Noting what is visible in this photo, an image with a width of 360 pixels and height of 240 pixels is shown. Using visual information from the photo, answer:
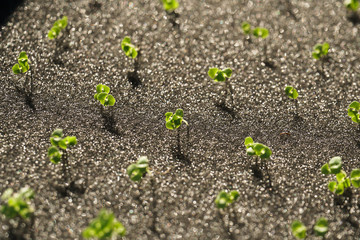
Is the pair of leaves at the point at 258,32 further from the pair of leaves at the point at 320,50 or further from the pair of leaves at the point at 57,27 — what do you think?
the pair of leaves at the point at 57,27

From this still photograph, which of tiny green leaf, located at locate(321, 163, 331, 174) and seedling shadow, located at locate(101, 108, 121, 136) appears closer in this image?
tiny green leaf, located at locate(321, 163, 331, 174)

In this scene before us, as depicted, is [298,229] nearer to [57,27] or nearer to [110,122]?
[110,122]

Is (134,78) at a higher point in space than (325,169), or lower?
higher

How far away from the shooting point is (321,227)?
110cm

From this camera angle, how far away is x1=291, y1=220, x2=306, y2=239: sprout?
108cm

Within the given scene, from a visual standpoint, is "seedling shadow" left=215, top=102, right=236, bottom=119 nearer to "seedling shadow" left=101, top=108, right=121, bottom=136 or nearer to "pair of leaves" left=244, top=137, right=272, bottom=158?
"pair of leaves" left=244, top=137, right=272, bottom=158

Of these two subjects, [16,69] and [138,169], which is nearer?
[138,169]

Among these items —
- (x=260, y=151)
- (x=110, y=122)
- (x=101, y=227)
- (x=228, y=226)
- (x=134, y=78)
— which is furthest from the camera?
(x=134, y=78)

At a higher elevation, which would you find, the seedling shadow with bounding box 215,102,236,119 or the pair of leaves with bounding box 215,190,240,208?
the seedling shadow with bounding box 215,102,236,119

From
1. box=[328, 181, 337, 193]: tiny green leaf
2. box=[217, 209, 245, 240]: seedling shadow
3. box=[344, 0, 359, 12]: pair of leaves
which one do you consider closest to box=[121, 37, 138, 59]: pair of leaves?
box=[217, 209, 245, 240]: seedling shadow

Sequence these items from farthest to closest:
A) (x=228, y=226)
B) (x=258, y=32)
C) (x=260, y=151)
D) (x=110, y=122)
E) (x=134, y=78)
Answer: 1. (x=258, y=32)
2. (x=134, y=78)
3. (x=110, y=122)
4. (x=260, y=151)
5. (x=228, y=226)

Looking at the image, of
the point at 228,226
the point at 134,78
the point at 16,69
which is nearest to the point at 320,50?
the point at 134,78

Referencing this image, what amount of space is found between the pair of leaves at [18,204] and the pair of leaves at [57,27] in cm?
69

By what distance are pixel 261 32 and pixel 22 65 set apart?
0.93 m
